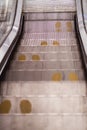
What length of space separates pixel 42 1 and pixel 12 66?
11.1ft

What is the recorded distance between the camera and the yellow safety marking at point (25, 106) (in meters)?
2.87

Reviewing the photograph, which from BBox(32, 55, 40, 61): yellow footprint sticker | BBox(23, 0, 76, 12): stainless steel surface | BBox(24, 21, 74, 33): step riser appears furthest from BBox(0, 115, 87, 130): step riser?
BBox(23, 0, 76, 12): stainless steel surface

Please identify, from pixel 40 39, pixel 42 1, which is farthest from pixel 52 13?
pixel 40 39

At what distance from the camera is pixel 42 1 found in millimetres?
6766

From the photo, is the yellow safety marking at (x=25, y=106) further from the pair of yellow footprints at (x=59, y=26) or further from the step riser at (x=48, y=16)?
the step riser at (x=48, y=16)

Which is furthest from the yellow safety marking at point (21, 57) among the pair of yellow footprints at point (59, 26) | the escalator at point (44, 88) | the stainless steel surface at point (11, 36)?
the pair of yellow footprints at point (59, 26)

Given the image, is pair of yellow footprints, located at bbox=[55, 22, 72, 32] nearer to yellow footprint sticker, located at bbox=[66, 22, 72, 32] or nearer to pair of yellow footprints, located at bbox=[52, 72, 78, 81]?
yellow footprint sticker, located at bbox=[66, 22, 72, 32]

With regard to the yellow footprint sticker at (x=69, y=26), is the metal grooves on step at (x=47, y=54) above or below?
below

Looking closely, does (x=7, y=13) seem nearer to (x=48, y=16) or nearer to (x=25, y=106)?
(x=48, y=16)

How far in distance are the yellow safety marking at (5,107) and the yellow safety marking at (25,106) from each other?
133 millimetres

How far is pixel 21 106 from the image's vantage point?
2.92m

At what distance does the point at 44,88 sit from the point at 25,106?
380 mm

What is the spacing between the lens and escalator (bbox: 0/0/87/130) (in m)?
2.74

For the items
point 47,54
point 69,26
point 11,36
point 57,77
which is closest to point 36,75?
point 57,77
